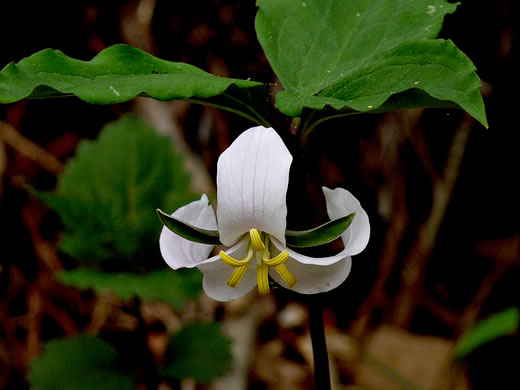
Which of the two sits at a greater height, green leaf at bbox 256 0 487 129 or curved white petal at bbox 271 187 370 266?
green leaf at bbox 256 0 487 129

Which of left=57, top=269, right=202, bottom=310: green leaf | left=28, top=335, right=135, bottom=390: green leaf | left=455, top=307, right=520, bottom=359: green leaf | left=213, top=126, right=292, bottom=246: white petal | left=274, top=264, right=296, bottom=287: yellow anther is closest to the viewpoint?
left=213, top=126, right=292, bottom=246: white petal

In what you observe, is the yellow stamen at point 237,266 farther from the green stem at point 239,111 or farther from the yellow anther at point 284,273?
the green stem at point 239,111

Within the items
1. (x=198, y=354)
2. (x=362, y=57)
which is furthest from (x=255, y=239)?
(x=198, y=354)

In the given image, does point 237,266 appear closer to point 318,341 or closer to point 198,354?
point 318,341

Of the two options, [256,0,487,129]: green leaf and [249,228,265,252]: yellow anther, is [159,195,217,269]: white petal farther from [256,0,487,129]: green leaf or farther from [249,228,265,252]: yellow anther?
[256,0,487,129]: green leaf

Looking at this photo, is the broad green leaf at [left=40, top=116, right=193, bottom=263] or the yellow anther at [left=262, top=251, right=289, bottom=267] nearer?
the yellow anther at [left=262, top=251, right=289, bottom=267]

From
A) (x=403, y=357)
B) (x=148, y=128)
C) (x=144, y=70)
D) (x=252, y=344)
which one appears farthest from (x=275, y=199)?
(x=403, y=357)

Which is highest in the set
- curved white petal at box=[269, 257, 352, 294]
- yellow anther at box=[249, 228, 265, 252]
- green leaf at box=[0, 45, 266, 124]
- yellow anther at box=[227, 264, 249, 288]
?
green leaf at box=[0, 45, 266, 124]

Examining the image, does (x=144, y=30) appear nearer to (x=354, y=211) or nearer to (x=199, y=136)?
(x=199, y=136)

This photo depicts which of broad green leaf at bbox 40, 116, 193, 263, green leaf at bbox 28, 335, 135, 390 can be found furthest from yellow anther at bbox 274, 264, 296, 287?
green leaf at bbox 28, 335, 135, 390
